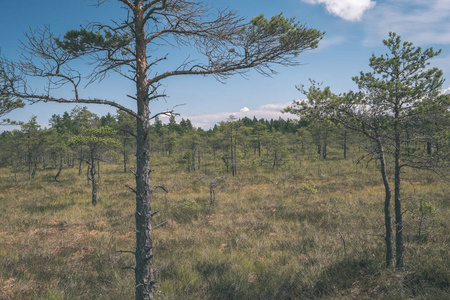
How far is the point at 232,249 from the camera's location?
316 inches

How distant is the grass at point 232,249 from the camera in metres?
5.32

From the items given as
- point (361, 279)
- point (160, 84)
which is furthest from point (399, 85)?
point (160, 84)

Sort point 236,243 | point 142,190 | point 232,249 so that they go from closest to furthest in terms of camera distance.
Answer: point 142,190, point 232,249, point 236,243

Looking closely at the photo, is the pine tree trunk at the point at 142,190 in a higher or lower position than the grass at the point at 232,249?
higher

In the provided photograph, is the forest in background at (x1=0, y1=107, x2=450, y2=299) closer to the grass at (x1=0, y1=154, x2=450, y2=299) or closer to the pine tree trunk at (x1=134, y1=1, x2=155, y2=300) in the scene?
the grass at (x1=0, y1=154, x2=450, y2=299)

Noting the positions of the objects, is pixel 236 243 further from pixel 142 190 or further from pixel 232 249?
pixel 142 190

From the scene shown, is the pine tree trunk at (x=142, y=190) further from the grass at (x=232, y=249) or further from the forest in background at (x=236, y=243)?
the grass at (x=232, y=249)

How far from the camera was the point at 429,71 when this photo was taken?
16.8ft

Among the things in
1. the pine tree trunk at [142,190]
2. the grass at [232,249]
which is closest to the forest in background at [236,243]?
the grass at [232,249]

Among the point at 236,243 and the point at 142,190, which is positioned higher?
the point at 142,190

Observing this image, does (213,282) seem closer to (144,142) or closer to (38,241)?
(144,142)

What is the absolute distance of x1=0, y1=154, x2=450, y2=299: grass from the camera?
17.5 ft

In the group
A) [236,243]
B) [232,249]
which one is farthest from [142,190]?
[236,243]

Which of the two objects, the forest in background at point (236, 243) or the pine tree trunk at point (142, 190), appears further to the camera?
the forest in background at point (236, 243)
